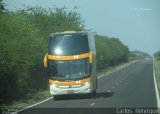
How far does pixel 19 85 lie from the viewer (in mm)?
34438

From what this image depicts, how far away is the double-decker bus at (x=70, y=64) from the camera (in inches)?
1210

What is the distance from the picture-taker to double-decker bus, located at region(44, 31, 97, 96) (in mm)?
30734

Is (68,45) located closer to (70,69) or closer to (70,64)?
(70,64)

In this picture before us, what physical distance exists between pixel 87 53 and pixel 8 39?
16.3 feet

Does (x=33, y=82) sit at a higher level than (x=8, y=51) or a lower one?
lower

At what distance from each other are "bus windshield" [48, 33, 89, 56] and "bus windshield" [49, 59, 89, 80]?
0.47m

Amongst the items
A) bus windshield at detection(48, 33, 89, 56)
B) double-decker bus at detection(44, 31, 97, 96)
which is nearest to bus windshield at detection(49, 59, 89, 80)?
double-decker bus at detection(44, 31, 97, 96)

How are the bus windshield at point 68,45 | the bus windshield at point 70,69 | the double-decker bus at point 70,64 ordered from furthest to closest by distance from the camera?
the bus windshield at point 68,45
the bus windshield at point 70,69
the double-decker bus at point 70,64

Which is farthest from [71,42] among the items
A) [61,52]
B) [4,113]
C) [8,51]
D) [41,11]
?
[41,11]

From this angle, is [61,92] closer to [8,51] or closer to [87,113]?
[8,51]


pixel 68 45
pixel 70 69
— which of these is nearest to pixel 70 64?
pixel 70 69

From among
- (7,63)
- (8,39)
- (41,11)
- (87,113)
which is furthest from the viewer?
(41,11)

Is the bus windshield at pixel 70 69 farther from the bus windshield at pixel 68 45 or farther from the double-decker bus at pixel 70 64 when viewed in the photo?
the bus windshield at pixel 68 45

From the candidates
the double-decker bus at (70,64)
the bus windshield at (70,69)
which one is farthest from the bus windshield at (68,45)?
the bus windshield at (70,69)
